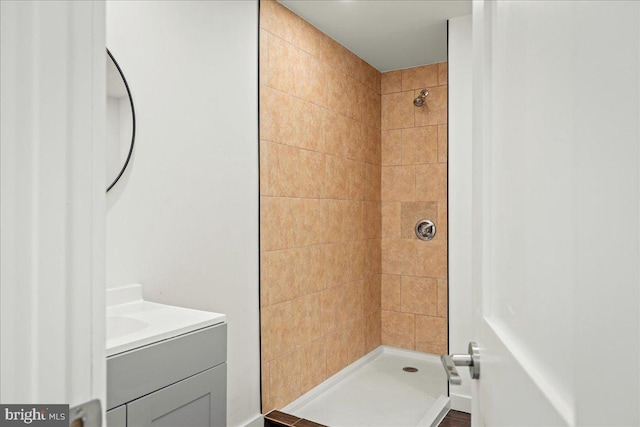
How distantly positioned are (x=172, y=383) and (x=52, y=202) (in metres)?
1.18

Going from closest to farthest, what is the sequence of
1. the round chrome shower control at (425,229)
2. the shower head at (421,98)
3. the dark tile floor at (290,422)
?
the dark tile floor at (290,422) < the shower head at (421,98) < the round chrome shower control at (425,229)

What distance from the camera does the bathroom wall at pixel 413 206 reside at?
150 inches

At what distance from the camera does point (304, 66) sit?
3.00m

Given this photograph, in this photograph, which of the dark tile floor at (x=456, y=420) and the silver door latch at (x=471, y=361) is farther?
the dark tile floor at (x=456, y=420)

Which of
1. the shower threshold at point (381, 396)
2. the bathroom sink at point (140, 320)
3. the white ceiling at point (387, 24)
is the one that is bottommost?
the shower threshold at point (381, 396)

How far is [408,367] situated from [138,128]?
2.83 m

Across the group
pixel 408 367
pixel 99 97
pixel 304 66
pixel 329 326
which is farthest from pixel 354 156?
pixel 99 97

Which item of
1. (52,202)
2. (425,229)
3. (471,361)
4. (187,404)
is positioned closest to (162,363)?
(187,404)

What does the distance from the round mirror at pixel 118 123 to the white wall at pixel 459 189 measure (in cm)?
203

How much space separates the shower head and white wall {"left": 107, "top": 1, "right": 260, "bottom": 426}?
1.69 meters

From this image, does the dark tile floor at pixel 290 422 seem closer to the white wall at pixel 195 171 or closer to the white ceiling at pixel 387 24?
the white wall at pixel 195 171

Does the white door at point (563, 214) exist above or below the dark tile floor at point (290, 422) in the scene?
above

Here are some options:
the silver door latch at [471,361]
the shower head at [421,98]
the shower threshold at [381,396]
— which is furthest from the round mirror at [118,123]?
the shower head at [421,98]

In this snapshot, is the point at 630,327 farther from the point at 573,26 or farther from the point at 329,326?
the point at 329,326
